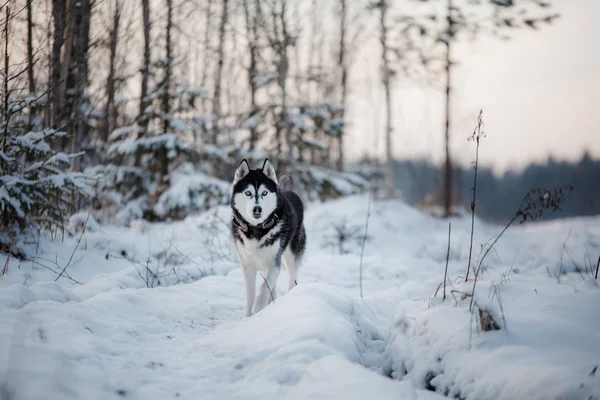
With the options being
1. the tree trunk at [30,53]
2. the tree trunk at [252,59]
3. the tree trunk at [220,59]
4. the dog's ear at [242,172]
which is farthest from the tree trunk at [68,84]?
the tree trunk at [220,59]

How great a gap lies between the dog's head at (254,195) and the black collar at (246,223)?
0.04 metres

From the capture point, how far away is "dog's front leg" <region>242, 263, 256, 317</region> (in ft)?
12.8

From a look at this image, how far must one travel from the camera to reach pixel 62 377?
190 centimetres

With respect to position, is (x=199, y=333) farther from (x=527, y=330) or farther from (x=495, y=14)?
(x=495, y=14)

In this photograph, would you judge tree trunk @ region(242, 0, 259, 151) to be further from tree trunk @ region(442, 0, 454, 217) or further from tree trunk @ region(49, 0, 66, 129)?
tree trunk @ region(442, 0, 454, 217)

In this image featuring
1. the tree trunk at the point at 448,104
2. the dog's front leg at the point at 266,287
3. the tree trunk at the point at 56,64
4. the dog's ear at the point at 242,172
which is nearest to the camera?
the dog's front leg at the point at 266,287

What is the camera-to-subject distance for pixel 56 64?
5883 mm

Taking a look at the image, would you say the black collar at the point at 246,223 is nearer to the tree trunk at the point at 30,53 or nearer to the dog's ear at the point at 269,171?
the dog's ear at the point at 269,171

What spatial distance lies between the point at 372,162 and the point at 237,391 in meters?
25.0

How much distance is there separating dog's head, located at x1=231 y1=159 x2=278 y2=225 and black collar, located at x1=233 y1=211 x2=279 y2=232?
4 cm

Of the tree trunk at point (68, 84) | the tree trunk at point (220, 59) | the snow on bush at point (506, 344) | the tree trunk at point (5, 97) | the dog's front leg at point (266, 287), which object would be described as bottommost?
the dog's front leg at point (266, 287)

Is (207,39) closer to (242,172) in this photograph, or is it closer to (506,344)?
(242,172)

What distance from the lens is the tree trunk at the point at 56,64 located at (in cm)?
513

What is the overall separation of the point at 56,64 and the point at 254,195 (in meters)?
4.39
